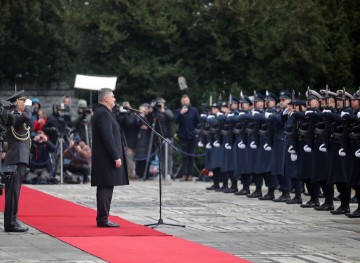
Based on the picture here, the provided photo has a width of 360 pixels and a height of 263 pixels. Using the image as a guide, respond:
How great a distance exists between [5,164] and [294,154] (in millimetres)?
7415

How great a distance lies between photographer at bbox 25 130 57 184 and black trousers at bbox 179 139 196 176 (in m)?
3.75

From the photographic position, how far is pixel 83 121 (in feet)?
106

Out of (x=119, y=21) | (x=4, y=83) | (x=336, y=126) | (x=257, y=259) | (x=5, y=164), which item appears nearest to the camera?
(x=257, y=259)

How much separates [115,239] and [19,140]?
2.28 m

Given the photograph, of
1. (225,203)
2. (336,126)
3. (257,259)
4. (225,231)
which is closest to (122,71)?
(225,203)

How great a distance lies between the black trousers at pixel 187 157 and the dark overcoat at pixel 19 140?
48.2ft

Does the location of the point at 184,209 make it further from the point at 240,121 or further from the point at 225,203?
the point at 240,121

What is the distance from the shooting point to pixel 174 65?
1553 inches

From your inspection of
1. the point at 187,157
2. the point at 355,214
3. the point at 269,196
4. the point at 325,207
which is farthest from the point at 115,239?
the point at 187,157

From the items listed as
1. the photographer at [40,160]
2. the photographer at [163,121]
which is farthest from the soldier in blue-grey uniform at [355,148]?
the photographer at [163,121]

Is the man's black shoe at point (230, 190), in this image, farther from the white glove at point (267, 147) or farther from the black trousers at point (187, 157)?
the black trousers at point (187, 157)

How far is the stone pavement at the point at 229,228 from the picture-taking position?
1534cm

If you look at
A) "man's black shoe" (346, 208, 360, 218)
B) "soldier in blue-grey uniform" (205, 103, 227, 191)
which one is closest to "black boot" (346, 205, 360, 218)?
"man's black shoe" (346, 208, 360, 218)

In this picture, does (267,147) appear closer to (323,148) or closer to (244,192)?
(244,192)
